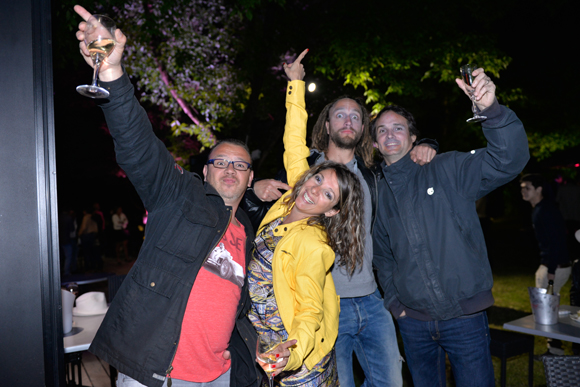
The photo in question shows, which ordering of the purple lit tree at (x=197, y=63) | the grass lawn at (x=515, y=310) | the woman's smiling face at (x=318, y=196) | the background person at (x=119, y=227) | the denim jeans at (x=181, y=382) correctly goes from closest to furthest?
the denim jeans at (x=181, y=382) < the woman's smiling face at (x=318, y=196) < the grass lawn at (x=515, y=310) < the purple lit tree at (x=197, y=63) < the background person at (x=119, y=227)

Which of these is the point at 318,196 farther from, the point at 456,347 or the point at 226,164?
the point at 456,347

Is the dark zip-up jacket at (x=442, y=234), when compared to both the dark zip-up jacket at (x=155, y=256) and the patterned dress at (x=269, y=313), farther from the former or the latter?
the dark zip-up jacket at (x=155, y=256)

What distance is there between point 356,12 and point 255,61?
237 centimetres

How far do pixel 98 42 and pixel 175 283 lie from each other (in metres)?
1.20

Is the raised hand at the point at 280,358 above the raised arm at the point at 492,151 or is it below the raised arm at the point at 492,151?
below

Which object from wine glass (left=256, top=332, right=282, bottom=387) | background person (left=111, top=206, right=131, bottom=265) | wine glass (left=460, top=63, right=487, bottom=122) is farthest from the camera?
background person (left=111, top=206, right=131, bottom=265)

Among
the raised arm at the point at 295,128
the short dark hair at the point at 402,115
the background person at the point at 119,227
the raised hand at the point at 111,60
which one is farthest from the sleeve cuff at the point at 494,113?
the background person at the point at 119,227

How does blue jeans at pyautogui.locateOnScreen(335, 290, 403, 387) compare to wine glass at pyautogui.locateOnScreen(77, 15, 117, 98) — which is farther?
blue jeans at pyautogui.locateOnScreen(335, 290, 403, 387)

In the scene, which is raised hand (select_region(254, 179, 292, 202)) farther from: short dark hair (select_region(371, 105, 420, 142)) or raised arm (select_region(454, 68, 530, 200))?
raised arm (select_region(454, 68, 530, 200))

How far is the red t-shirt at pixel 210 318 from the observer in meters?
2.29

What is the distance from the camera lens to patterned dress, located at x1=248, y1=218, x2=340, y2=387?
7.84 ft

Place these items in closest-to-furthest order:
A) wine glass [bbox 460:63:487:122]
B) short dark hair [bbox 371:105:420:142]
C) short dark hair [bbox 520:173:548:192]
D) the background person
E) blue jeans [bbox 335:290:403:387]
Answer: wine glass [bbox 460:63:487:122] → blue jeans [bbox 335:290:403:387] → short dark hair [bbox 371:105:420:142] → short dark hair [bbox 520:173:548:192] → the background person

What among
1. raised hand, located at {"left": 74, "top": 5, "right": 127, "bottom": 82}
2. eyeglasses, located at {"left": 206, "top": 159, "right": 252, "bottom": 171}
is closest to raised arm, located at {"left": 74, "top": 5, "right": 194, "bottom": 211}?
raised hand, located at {"left": 74, "top": 5, "right": 127, "bottom": 82}

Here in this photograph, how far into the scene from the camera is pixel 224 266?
2.45 m
